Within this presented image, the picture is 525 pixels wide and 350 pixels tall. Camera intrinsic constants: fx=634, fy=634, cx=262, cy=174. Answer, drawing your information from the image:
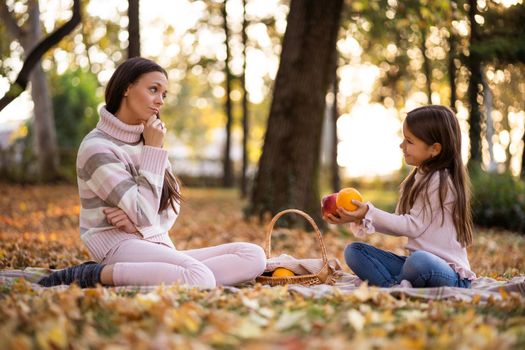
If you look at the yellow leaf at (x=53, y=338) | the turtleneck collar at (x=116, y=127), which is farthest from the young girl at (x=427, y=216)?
the yellow leaf at (x=53, y=338)

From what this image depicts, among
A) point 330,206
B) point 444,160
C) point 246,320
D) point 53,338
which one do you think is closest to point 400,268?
point 330,206

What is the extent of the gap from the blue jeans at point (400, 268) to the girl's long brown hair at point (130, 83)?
4.43ft

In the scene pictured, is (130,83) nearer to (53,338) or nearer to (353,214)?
(353,214)

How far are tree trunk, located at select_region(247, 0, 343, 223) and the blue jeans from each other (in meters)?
4.63

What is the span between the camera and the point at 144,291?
149 inches

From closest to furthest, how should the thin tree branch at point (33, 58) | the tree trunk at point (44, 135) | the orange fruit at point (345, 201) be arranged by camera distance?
the orange fruit at point (345, 201)
the thin tree branch at point (33, 58)
the tree trunk at point (44, 135)

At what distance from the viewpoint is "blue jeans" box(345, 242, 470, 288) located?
4.12 m

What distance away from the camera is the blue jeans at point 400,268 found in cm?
412

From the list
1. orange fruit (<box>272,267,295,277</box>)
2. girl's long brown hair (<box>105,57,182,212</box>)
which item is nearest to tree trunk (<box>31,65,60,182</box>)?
girl's long brown hair (<box>105,57,182,212</box>)

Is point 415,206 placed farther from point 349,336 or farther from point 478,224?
point 478,224

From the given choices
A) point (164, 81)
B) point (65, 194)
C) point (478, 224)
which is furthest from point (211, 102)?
point (164, 81)

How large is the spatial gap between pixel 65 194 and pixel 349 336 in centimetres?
1404

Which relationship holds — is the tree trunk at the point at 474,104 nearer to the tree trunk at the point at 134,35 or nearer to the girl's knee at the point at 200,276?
the tree trunk at the point at 134,35

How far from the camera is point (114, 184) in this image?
406cm
